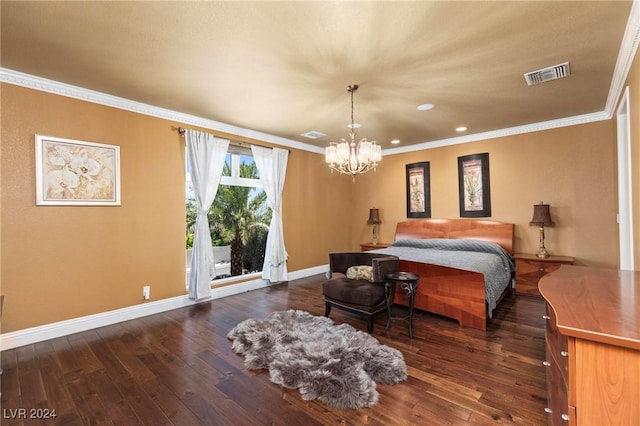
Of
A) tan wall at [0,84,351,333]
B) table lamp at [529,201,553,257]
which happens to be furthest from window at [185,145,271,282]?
table lamp at [529,201,553,257]

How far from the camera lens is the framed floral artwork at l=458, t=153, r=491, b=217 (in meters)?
5.01

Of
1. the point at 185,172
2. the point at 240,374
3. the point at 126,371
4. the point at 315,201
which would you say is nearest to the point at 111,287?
the point at 126,371

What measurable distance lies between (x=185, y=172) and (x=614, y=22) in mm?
4649

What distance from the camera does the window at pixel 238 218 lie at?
467 centimetres

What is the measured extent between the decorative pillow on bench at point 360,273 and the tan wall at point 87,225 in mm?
2389

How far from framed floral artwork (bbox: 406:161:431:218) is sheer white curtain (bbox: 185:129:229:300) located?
3.82 meters

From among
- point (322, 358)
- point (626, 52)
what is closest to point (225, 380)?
point (322, 358)

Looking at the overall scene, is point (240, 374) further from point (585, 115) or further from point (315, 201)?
point (585, 115)

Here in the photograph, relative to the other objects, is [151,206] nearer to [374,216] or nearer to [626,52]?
[374,216]

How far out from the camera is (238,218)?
4.89m

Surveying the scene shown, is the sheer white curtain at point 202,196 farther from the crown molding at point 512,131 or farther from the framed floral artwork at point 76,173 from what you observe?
the crown molding at point 512,131

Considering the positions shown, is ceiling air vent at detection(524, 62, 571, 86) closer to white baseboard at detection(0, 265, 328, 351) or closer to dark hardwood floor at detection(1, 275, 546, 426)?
dark hardwood floor at detection(1, 275, 546, 426)

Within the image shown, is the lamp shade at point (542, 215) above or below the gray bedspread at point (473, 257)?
above

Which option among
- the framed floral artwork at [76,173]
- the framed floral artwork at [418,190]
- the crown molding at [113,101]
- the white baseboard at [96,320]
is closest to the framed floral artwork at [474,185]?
the framed floral artwork at [418,190]
